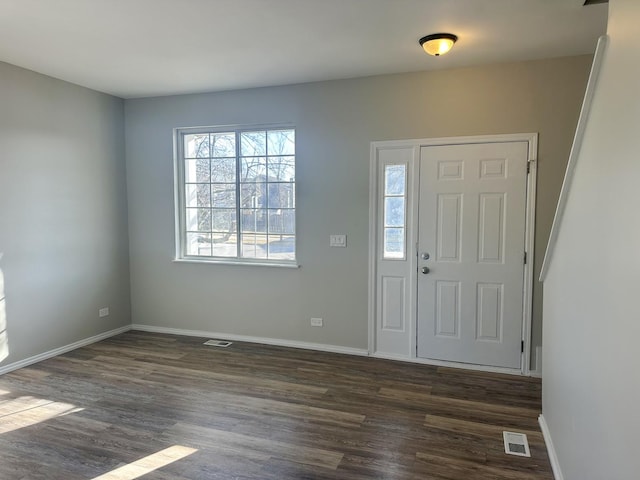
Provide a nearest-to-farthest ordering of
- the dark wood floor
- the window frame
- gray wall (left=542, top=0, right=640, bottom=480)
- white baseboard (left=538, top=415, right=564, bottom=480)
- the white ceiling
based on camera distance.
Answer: gray wall (left=542, top=0, right=640, bottom=480)
white baseboard (left=538, top=415, right=564, bottom=480)
the dark wood floor
the white ceiling
the window frame

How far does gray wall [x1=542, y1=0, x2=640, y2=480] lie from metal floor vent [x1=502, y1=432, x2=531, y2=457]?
28 centimetres

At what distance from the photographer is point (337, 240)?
13.7 feet

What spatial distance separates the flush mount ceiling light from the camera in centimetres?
298

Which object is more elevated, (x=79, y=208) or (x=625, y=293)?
(x=79, y=208)

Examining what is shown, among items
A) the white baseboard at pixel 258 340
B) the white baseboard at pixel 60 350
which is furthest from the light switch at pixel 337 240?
the white baseboard at pixel 60 350

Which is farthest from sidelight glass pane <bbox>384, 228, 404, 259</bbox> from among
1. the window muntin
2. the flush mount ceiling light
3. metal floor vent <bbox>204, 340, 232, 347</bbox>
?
metal floor vent <bbox>204, 340, 232, 347</bbox>

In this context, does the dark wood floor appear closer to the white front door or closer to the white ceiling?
the white front door

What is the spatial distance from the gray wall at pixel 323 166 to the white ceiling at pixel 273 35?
0.21 m

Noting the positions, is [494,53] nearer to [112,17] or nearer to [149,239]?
[112,17]

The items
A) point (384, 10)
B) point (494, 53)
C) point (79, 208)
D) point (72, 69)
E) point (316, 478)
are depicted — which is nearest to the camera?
point (316, 478)

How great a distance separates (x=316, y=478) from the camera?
2.27m

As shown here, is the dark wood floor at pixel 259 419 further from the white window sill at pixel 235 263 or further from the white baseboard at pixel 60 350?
the white window sill at pixel 235 263

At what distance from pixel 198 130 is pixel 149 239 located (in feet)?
4.58

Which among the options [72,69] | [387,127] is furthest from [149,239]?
[387,127]
